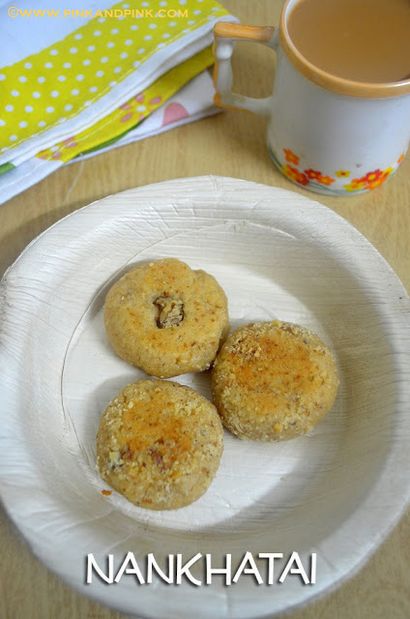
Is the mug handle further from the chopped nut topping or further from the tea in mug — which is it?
the chopped nut topping

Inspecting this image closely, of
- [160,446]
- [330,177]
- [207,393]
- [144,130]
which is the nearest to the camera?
[160,446]

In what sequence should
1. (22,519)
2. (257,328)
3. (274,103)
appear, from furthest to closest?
(274,103)
(257,328)
(22,519)

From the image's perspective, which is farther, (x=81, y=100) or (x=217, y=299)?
(x=81, y=100)

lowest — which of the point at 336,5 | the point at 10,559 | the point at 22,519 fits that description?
the point at 10,559

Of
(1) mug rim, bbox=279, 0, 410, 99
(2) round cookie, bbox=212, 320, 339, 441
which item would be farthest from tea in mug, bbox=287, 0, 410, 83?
(2) round cookie, bbox=212, 320, 339, 441

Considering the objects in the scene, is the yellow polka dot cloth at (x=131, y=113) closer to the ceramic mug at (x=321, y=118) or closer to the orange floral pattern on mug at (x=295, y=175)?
the ceramic mug at (x=321, y=118)

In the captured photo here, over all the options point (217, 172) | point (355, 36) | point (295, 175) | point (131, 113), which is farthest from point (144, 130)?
point (355, 36)

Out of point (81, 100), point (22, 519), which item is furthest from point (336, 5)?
point (22, 519)

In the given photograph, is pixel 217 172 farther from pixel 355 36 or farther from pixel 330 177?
pixel 355 36

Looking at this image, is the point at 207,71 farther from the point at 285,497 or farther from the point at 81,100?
the point at 285,497
